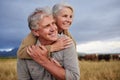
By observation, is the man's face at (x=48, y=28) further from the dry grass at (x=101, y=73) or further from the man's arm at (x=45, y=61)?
the dry grass at (x=101, y=73)

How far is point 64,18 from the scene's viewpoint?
4.18m

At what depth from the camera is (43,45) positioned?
12.0 feet

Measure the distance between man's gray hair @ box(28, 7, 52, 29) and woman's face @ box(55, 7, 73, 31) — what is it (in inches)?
20.0

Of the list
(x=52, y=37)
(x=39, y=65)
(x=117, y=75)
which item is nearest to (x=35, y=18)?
(x=52, y=37)

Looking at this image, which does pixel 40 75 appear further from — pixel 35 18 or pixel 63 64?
pixel 35 18

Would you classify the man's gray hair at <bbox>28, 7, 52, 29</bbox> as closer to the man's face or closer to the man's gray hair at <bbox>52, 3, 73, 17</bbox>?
the man's face

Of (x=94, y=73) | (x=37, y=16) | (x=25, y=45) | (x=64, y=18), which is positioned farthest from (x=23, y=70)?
(x=94, y=73)

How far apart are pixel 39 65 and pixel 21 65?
208 mm

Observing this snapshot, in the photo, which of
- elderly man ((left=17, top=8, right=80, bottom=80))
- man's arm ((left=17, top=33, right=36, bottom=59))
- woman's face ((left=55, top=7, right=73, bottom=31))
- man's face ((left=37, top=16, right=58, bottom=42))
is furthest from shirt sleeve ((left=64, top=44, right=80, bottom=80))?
woman's face ((left=55, top=7, right=73, bottom=31))

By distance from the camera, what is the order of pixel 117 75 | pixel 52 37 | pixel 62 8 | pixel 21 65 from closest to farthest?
1. pixel 52 37
2. pixel 21 65
3. pixel 62 8
4. pixel 117 75

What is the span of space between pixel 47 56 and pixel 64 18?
27.6 inches

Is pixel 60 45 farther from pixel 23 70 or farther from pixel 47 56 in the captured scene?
pixel 23 70

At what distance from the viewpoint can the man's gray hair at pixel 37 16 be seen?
11.6 feet

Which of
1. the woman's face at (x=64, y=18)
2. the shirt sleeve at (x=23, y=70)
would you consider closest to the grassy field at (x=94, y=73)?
the woman's face at (x=64, y=18)
